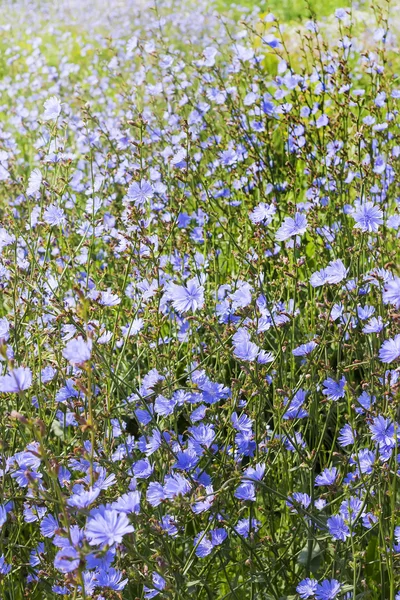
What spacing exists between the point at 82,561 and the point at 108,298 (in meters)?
0.95

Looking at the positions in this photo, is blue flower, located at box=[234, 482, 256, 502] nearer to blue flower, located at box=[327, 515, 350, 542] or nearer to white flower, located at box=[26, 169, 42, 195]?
blue flower, located at box=[327, 515, 350, 542]

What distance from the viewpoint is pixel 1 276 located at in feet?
7.43

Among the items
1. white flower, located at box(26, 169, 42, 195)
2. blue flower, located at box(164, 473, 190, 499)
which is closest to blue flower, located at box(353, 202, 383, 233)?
blue flower, located at box(164, 473, 190, 499)

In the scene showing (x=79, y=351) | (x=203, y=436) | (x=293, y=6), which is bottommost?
(x=79, y=351)

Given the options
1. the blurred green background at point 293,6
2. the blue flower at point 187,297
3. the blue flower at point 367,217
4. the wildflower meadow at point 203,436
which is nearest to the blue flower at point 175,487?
the wildflower meadow at point 203,436

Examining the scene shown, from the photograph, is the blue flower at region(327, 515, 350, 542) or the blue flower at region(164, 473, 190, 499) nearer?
the blue flower at region(164, 473, 190, 499)

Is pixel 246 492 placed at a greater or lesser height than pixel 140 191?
lesser

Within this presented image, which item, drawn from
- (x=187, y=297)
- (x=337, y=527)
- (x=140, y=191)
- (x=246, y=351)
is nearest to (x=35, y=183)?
(x=140, y=191)

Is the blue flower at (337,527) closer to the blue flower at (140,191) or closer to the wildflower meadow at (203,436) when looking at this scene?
the wildflower meadow at (203,436)

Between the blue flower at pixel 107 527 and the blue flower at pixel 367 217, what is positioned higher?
the blue flower at pixel 367 217

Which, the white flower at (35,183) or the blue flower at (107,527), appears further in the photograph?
the white flower at (35,183)

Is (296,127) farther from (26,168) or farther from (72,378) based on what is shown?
(26,168)

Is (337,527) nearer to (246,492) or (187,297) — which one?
(246,492)

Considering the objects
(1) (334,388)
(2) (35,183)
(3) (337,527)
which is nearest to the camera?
(3) (337,527)
